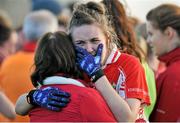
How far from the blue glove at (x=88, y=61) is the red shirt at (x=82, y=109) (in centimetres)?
17

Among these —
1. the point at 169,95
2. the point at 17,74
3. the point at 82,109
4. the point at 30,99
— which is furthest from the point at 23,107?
the point at 17,74

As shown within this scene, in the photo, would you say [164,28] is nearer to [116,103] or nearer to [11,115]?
[116,103]

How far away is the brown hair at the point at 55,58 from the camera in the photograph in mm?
3594

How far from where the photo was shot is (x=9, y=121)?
5.30m

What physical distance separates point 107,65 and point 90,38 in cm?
20

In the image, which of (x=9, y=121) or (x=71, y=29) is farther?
(x=9, y=121)

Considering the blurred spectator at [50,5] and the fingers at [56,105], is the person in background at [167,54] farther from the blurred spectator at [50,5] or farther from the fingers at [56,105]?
the blurred spectator at [50,5]

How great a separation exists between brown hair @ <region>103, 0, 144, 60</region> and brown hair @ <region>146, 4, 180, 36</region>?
0.33 m

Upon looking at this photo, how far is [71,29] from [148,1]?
1.97m

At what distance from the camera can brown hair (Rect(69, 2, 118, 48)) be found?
12.7ft

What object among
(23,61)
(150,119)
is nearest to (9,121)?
(23,61)

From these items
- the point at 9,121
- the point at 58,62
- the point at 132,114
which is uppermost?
the point at 58,62

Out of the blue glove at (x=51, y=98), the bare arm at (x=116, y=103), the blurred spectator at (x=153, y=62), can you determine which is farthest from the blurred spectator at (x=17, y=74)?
the bare arm at (x=116, y=103)

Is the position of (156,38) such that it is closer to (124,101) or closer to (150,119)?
(150,119)
